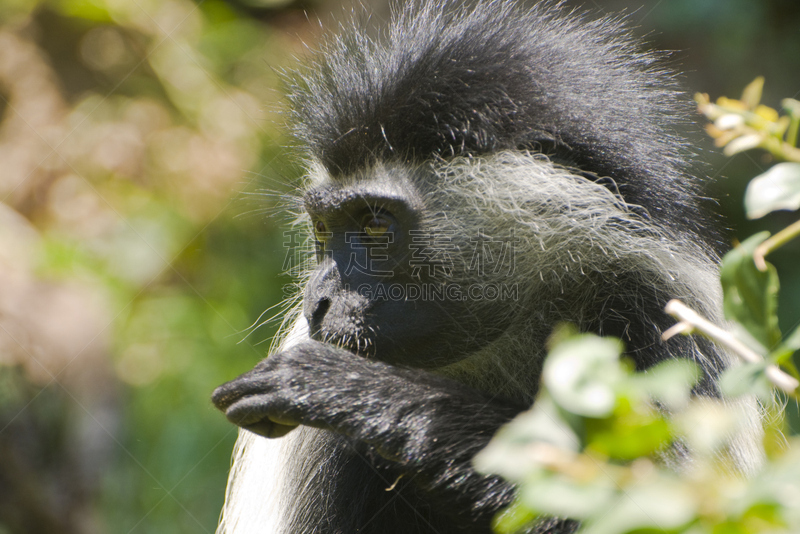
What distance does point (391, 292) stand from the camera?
2324 mm

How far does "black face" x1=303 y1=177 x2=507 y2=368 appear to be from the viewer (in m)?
2.29

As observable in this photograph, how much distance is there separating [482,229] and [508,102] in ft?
1.44

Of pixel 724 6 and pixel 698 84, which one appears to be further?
pixel 698 84

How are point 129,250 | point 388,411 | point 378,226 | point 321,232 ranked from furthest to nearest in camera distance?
point 129,250, point 321,232, point 378,226, point 388,411

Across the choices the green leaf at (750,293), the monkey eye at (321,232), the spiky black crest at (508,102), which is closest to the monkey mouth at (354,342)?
the monkey eye at (321,232)

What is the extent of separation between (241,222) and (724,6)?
4514 mm

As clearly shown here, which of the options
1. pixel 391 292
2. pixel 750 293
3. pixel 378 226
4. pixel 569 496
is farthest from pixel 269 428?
pixel 569 496

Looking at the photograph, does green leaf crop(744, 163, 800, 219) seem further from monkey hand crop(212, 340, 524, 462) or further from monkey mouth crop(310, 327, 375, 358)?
monkey mouth crop(310, 327, 375, 358)

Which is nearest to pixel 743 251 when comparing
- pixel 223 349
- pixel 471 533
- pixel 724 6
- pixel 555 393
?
pixel 555 393

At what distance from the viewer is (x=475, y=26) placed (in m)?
2.50

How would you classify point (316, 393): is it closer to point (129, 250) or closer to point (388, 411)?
point (388, 411)

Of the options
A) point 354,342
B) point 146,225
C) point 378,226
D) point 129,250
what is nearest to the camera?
point 354,342

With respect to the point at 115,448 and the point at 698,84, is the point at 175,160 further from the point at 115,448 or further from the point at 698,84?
the point at 698,84

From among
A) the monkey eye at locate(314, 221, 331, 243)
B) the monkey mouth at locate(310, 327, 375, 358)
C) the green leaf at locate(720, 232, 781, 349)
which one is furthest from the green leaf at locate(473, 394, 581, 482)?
the monkey eye at locate(314, 221, 331, 243)
